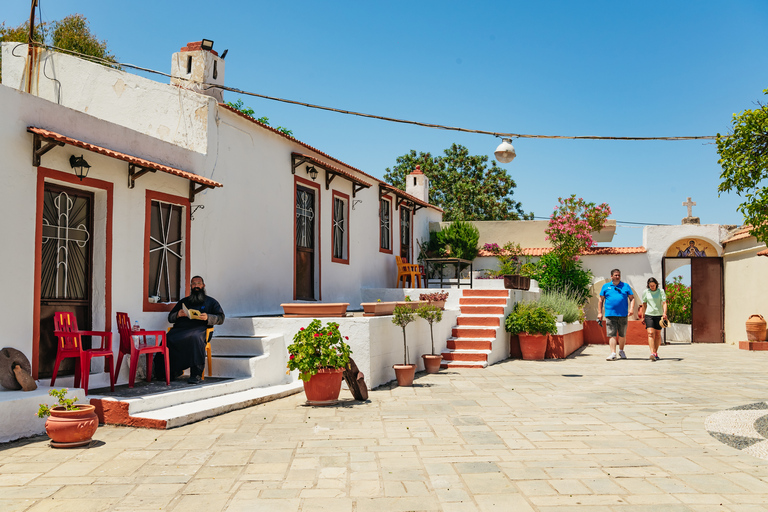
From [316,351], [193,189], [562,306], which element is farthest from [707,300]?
[193,189]

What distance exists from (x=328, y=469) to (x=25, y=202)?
4.23 m

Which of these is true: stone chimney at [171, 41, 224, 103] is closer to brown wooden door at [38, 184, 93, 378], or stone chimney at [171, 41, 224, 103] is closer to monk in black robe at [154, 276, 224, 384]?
brown wooden door at [38, 184, 93, 378]

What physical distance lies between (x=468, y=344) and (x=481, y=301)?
157 cm

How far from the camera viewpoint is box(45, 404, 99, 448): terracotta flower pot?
5.10m

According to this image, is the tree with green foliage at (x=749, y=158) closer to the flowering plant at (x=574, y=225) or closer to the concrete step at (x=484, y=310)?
the concrete step at (x=484, y=310)

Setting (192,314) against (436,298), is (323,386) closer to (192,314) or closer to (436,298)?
(192,314)

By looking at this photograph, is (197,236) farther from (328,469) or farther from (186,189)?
(328,469)

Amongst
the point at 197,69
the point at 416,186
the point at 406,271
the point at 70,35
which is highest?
the point at 70,35

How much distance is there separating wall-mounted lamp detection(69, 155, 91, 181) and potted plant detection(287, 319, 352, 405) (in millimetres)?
2972

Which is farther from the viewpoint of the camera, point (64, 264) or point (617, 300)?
point (617, 300)

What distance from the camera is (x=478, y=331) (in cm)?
1156

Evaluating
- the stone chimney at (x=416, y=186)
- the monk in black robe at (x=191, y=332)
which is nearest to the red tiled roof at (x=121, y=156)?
the monk in black robe at (x=191, y=332)

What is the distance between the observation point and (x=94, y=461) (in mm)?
4734

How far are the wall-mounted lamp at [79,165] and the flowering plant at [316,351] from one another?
9.72 ft
